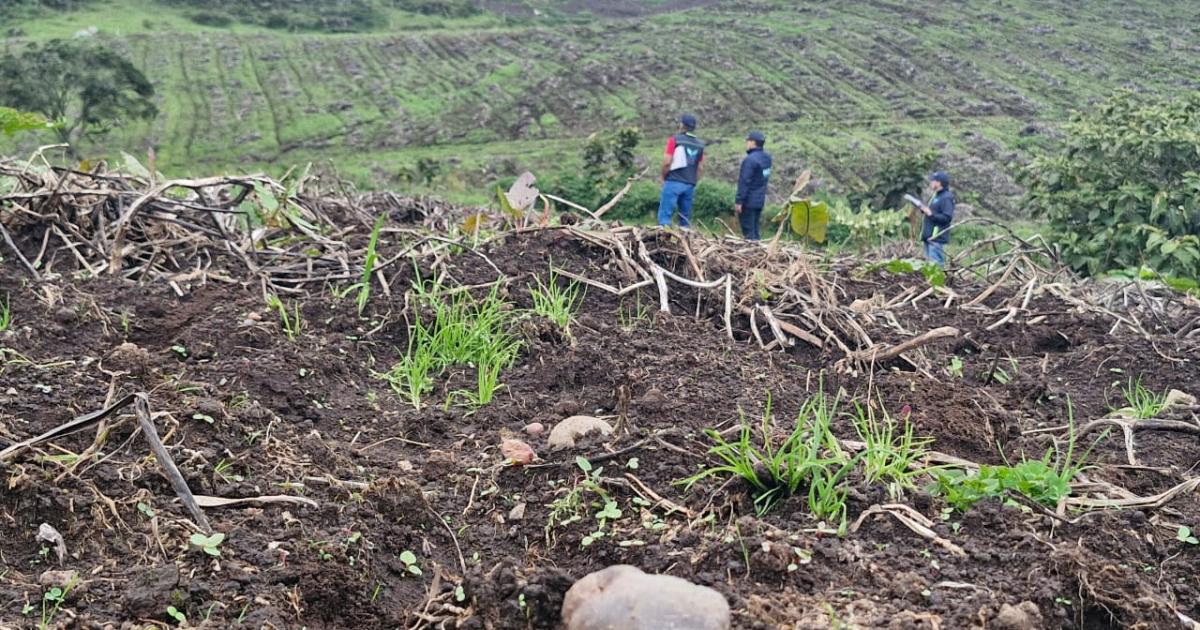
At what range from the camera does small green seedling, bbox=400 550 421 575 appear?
2.24 meters

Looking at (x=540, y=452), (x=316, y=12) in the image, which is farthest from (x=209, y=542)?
(x=316, y=12)

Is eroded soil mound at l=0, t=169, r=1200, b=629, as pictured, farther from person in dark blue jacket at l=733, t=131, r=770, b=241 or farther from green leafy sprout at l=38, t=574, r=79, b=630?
person in dark blue jacket at l=733, t=131, r=770, b=241

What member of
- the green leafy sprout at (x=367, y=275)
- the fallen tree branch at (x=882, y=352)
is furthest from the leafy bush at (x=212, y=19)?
the fallen tree branch at (x=882, y=352)

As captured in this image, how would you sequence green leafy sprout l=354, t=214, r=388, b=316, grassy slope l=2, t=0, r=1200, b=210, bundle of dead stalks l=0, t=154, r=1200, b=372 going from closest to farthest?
green leafy sprout l=354, t=214, r=388, b=316 < bundle of dead stalks l=0, t=154, r=1200, b=372 < grassy slope l=2, t=0, r=1200, b=210

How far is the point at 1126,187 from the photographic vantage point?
31.7ft

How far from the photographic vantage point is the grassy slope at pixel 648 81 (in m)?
22.1

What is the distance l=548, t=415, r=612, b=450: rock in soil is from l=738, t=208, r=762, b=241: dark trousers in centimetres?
759

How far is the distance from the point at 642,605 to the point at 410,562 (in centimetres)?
65

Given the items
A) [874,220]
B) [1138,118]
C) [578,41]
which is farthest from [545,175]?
[578,41]

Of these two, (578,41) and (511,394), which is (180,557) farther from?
(578,41)

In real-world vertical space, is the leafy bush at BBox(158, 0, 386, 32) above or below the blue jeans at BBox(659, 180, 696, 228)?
below

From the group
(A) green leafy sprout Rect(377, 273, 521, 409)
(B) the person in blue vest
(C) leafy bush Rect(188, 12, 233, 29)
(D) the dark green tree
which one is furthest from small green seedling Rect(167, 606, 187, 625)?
(C) leafy bush Rect(188, 12, 233, 29)

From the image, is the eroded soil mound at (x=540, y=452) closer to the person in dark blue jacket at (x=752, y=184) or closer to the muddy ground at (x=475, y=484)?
the muddy ground at (x=475, y=484)

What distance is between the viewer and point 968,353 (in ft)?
14.1
